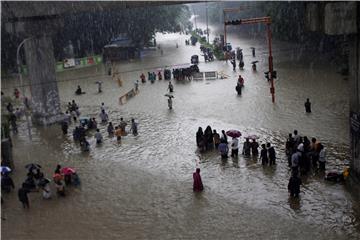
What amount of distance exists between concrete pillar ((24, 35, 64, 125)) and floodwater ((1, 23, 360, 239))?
0.86 metres

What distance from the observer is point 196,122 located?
23969mm

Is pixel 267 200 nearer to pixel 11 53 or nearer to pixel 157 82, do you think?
pixel 157 82

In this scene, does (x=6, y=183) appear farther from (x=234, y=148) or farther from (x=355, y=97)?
(x=355, y=97)

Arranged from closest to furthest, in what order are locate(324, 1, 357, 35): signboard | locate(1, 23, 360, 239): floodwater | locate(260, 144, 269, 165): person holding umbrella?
1. locate(324, 1, 357, 35): signboard
2. locate(1, 23, 360, 239): floodwater
3. locate(260, 144, 269, 165): person holding umbrella

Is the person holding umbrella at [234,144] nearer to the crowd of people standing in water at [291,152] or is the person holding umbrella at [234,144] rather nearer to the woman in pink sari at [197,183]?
the crowd of people standing in water at [291,152]

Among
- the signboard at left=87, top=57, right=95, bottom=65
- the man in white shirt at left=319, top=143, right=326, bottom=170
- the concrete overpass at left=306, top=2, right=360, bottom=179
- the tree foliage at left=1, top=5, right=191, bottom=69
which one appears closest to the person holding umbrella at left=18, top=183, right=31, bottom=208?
the man in white shirt at left=319, top=143, right=326, bottom=170

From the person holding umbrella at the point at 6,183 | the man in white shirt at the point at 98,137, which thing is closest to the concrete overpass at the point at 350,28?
the man in white shirt at the point at 98,137

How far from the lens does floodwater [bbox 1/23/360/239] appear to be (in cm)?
1334

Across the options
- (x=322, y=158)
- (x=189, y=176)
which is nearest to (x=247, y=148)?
(x=189, y=176)

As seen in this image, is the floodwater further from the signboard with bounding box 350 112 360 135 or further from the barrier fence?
the barrier fence

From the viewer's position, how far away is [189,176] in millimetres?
17141

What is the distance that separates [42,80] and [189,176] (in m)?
11.7

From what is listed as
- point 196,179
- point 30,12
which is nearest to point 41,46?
point 30,12

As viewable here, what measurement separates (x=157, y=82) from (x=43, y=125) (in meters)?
11.6
